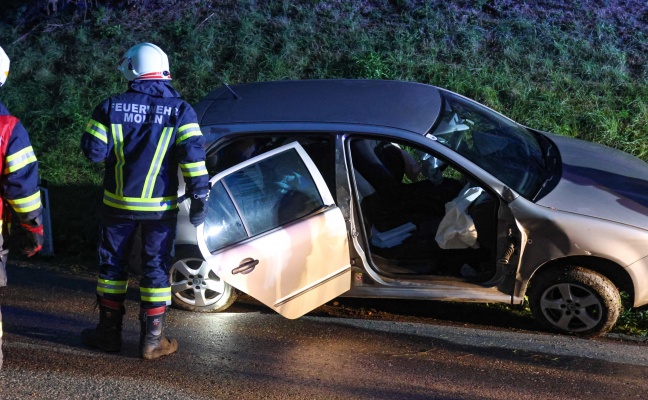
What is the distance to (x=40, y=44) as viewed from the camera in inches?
452

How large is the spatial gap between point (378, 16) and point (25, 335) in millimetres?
6751

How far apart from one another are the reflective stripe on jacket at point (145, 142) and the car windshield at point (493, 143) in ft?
5.70

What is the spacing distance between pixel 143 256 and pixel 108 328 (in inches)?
20.6

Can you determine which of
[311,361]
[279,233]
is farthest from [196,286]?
[311,361]

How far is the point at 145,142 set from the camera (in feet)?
16.1

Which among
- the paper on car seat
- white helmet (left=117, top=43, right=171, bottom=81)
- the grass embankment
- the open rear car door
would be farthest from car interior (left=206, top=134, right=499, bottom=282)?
the grass embankment

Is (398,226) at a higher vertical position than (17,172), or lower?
lower

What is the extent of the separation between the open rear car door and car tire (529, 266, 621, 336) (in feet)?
4.13

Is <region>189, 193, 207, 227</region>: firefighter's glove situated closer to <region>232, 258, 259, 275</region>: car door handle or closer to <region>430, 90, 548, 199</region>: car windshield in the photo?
<region>232, 258, 259, 275</region>: car door handle

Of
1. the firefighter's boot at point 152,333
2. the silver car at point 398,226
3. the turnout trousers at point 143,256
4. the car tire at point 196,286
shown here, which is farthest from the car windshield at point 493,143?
the firefighter's boot at point 152,333

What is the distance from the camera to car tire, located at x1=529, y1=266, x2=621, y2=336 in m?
5.54

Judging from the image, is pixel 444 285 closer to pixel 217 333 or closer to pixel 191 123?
pixel 217 333

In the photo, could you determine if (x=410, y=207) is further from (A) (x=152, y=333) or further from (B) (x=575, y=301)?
(A) (x=152, y=333)

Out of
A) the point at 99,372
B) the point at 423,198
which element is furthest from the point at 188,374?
the point at 423,198
